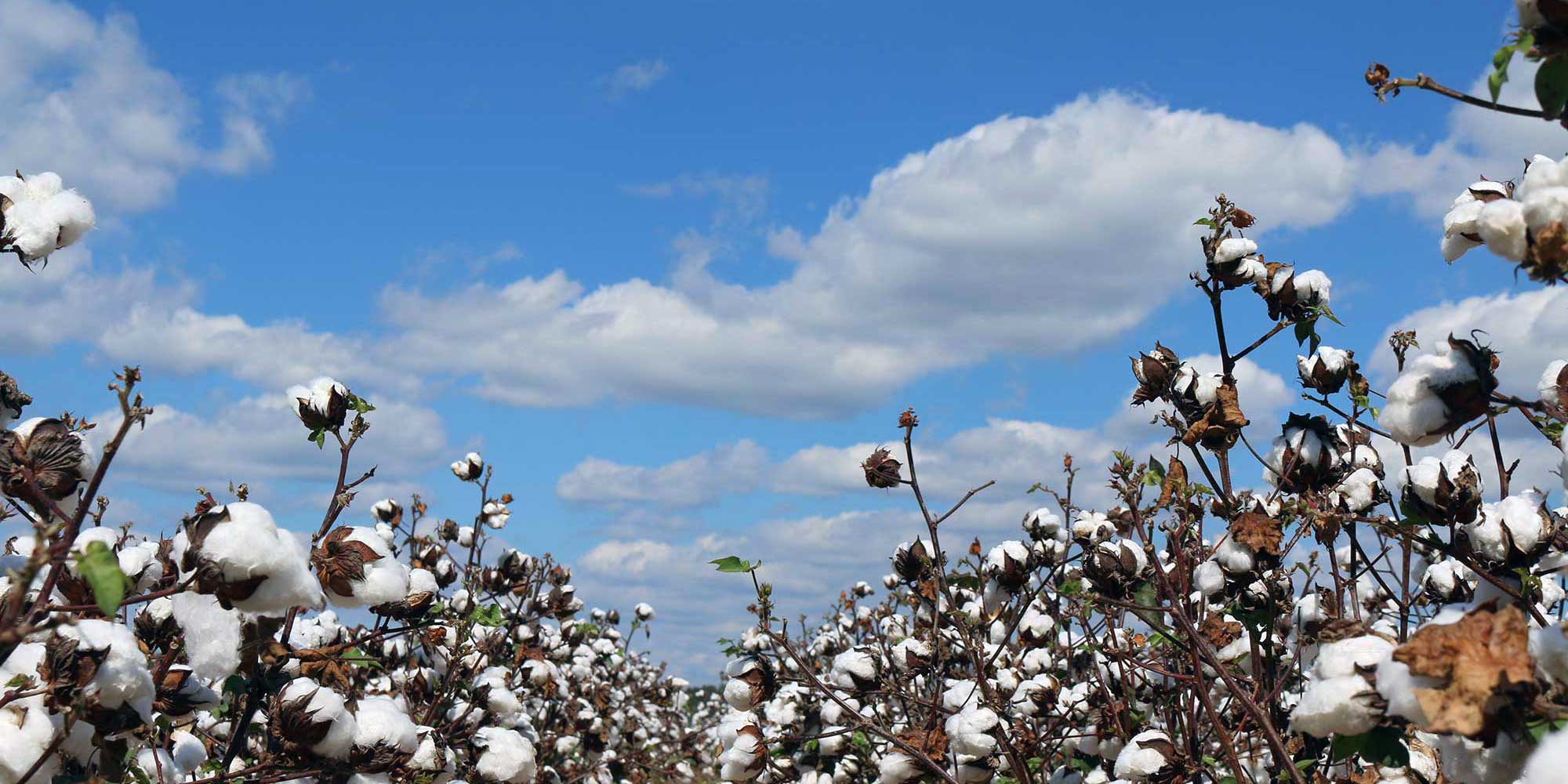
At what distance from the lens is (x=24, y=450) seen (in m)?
2.51

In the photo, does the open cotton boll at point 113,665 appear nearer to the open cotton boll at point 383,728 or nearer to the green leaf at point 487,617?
the open cotton boll at point 383,728

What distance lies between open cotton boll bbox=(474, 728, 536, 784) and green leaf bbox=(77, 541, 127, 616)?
2.89 metres

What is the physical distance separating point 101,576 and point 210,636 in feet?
3.40

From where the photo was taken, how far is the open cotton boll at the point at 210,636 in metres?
2.53

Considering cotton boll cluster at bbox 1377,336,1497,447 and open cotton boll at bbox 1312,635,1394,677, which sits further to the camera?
cotton boll cluster at bbox 1377,336,1497,447

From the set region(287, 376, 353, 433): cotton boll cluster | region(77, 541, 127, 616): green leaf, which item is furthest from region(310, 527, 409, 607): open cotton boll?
region(77, 541, 127, 616): green leaf

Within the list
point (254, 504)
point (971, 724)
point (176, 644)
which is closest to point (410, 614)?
point (176, 644)

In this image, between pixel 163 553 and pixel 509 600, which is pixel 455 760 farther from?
pixel 509 600

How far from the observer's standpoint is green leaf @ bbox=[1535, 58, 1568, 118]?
5.85 ft

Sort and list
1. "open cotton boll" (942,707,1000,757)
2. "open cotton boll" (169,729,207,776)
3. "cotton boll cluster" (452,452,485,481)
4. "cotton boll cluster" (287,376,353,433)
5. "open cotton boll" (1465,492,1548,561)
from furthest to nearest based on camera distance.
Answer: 1. "cotton boll cluster" (452,452,485,481)
2. "open cotton boll" (942,707,1000,757)
3. "cotton boll cluster" (287,376,353,433)
4. "open cotton boll" (169,729,207,776)
5. "open cotton boll" (1465,492,1548,561)

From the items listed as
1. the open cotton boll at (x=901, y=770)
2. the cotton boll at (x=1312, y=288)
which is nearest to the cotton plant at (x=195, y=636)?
the open cotton boll at (x=901, y=770)

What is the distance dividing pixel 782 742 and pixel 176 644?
2.58 meters

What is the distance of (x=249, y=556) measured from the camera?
2188 millimetres

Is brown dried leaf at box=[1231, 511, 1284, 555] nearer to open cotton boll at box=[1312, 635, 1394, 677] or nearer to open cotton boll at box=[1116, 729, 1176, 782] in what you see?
open cotton boll at box=[1116, 729, 1176, 782]
